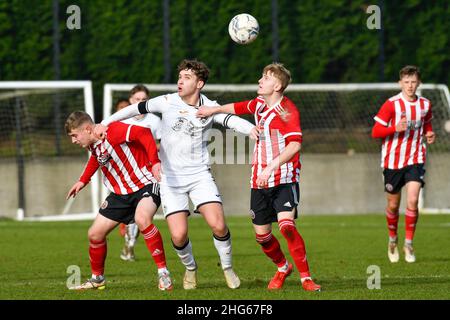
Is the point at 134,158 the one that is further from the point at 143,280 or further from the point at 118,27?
the point at 118,27

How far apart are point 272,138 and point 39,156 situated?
11.3 m

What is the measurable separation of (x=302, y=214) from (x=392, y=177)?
8.26 m

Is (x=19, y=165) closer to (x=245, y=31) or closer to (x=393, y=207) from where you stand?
(x=393, y=207)

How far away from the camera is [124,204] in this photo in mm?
9492

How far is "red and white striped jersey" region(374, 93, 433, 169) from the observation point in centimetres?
1252

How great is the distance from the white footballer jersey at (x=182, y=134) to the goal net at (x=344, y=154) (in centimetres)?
1085

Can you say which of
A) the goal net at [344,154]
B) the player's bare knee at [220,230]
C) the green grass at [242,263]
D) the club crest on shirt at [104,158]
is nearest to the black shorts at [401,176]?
the green grass at [242,263]

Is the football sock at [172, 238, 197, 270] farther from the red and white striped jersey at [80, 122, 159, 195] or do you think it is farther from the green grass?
the red and white striped jersey at [80, 122, 159, 195]

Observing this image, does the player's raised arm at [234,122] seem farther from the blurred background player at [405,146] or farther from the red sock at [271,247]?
the blurred background player at [405,146]

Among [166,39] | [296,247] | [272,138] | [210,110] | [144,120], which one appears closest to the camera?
[296,247]

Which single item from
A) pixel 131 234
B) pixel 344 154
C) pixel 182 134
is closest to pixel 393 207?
pixel 131 234

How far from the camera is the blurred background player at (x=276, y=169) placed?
29.7ft
